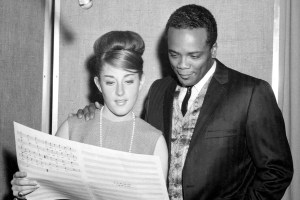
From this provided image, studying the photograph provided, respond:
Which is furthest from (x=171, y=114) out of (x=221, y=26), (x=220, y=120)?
(x=221, y=26)

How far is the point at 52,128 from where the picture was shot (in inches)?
81.0

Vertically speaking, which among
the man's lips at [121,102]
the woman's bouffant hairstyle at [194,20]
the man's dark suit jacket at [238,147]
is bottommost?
the man's dark suit jacket at [238,147]

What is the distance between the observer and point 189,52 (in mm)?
1353

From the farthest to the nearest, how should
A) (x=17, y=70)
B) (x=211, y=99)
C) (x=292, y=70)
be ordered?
(x=292, y=70) → (x=17, y=70) → (x=211, y=99)

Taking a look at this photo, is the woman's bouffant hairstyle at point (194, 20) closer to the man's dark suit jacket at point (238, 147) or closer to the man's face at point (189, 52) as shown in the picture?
the man's face at point (189, 52)

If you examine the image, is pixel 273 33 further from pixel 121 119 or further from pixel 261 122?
pixel 121 119

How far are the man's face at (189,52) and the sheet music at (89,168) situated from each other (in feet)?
1.72

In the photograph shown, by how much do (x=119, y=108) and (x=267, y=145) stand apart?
598 mm

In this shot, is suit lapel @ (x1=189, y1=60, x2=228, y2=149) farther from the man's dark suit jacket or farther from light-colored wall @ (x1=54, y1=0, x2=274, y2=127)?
light-colored wall @ (x1=54, y1=0, x2=274, y2=127)

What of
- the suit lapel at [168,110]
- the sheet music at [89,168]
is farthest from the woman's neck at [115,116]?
the sheet music at [89,168]

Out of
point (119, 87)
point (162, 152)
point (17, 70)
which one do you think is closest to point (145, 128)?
point (162, 152)

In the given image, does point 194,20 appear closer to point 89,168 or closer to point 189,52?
point 189,52

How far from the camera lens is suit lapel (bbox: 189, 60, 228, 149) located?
1.39m

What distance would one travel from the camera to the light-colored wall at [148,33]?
184 cm
